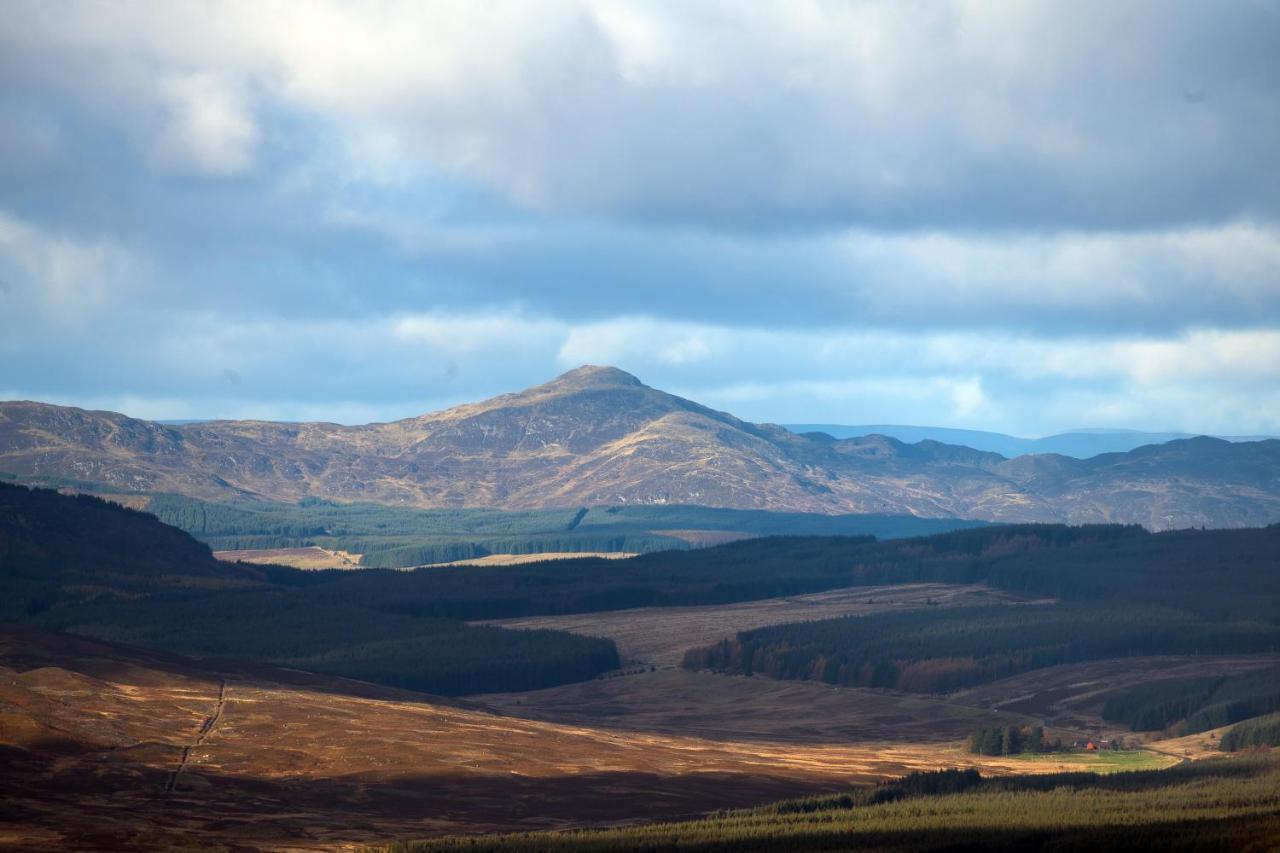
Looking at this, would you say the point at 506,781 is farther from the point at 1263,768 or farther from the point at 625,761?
the point at 1263,768

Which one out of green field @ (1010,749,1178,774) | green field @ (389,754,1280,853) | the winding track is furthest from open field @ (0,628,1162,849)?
green field @ (389,754,1280,853)

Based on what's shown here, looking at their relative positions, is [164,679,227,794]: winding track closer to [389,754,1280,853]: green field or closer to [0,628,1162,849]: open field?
[0,628,1162,849]: open field

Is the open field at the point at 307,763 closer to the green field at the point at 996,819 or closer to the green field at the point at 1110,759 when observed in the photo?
the green field at the point at 1110,759

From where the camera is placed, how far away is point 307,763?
490ft

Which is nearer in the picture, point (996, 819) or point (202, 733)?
point (996, 819)

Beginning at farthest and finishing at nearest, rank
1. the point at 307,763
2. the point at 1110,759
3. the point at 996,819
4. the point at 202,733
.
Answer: the point at 1110,759 → the point at 202,733 → the point at 307,763 → the point at 996,819

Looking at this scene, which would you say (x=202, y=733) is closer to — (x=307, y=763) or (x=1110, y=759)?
(x=307, y=763)

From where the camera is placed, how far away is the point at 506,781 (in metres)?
149

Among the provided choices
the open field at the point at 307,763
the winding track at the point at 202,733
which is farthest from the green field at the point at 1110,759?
the winding track at the point at 202,733

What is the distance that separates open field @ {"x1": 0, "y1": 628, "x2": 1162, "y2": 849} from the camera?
123 m

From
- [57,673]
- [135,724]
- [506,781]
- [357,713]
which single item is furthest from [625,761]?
[57,673]

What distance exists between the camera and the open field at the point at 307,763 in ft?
404

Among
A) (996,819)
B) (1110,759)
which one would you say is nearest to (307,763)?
(996,819)

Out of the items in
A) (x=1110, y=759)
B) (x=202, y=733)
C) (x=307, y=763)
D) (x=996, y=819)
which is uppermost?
(x=996, y=819)
